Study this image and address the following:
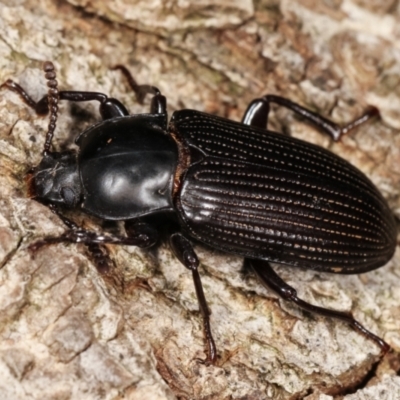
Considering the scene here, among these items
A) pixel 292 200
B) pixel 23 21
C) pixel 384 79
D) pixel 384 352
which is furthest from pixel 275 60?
pixel 384 352

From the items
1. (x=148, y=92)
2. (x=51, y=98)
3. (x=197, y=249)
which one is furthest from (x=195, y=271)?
(x=148, y=92)

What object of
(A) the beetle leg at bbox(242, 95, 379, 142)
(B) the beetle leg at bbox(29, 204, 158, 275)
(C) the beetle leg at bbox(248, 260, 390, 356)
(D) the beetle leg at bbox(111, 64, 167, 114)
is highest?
(A) the beetle leg at bbox(242, 95, 379, 142)

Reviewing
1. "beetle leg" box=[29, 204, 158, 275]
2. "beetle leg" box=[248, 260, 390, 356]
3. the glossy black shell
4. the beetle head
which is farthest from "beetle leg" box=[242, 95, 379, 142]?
the beetle head

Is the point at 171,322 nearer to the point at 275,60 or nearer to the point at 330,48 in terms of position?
the point at 275,60

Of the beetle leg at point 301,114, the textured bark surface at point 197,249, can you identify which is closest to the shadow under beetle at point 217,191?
the textured bark surface at point 197,249

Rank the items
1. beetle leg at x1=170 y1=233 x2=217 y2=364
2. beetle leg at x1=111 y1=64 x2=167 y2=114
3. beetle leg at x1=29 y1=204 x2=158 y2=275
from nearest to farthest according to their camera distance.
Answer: beetle leg at x1=29 y1=204 x2=158 y2=275 → beetle leg at x1=170 y1=233 x2=217 y2=364 → beetle leg at x1=111 y1=64 x2=167 y2=114

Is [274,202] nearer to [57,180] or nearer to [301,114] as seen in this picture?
[301,114]

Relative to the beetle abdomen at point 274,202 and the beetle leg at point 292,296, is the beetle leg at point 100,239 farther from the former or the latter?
the beetle leg at point 292,296

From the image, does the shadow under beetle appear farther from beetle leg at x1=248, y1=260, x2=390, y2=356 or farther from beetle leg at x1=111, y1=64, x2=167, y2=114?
beetle leg at x1=111, y1=64, x2=167, y2=114
